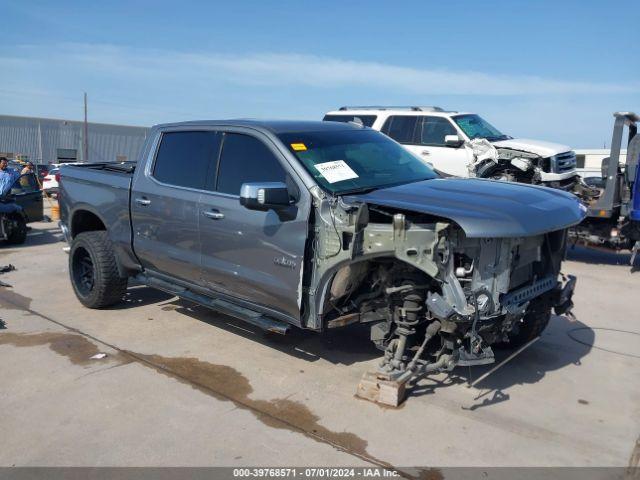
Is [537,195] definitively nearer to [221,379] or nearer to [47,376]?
[221,379]

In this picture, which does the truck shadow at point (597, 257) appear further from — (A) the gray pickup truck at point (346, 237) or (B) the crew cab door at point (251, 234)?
(B) the crew cab door at point (251, 234)

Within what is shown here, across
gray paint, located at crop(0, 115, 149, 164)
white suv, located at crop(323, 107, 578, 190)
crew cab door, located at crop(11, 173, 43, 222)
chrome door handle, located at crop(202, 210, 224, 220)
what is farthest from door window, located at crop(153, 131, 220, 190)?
gray paint, located at crop(0, 115, 149, 164)

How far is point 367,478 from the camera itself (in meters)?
3.15

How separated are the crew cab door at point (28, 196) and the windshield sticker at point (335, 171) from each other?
925cm

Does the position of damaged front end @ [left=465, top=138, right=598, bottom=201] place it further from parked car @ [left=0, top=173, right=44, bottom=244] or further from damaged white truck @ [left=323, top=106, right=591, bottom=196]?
parked car @ [left=0, top=173, right=44, bottom=244]

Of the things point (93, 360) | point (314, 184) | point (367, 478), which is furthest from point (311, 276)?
point (93, 360)

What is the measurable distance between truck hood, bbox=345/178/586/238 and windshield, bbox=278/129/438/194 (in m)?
0.21

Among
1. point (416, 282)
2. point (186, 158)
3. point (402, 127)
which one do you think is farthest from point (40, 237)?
point (416, 282)

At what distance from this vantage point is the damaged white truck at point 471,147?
32.7 ft

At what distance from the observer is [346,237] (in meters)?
3.96

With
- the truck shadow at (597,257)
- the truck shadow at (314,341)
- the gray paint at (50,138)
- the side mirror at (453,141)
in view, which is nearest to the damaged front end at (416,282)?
the truck shadow at (314,341)

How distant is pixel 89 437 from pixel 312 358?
1952 millimetres

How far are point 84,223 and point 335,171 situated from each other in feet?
12.0

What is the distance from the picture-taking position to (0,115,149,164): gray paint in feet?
120
